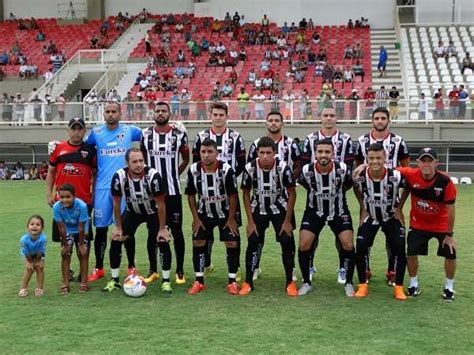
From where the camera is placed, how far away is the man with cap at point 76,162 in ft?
24.7

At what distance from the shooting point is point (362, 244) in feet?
22.8

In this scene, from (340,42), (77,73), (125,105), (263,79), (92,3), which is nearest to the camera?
(125,105)

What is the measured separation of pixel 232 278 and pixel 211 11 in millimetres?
26575

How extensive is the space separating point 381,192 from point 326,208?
0.60m

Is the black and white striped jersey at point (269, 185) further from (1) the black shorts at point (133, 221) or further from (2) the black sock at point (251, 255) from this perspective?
(1) the black shorts at point (133, 221)

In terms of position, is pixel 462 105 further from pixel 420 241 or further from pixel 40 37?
pixel 40 37

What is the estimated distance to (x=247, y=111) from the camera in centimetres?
1991

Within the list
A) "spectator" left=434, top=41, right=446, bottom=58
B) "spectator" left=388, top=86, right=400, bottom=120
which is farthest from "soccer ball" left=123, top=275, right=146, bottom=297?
"spectator" left=434, top=41, right=446, bottom=58

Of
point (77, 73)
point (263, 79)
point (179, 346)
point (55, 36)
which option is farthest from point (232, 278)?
point (55, 36)

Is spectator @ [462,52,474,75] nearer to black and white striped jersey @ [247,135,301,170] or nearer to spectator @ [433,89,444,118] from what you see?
spectator @ [433,89,444,118]

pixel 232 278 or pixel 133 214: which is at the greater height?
pixel 133 214

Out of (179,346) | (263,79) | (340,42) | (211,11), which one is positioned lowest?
(179,346)

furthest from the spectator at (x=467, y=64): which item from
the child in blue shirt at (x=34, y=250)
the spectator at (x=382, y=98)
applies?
the child in blue shirt at (x=34, y=250)

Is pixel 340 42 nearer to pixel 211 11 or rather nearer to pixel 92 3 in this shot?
pixel 211 11
